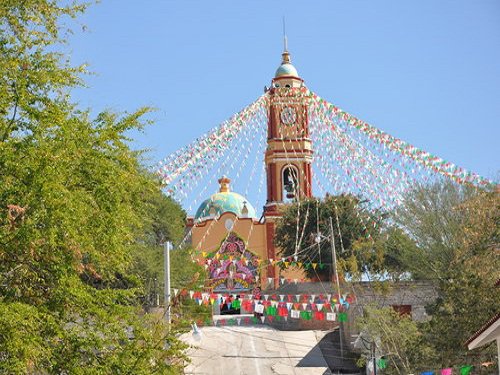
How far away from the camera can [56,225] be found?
15.4 metres

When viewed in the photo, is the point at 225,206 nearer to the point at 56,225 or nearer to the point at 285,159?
the point at 285,159

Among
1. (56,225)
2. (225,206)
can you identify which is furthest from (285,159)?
(56,225)

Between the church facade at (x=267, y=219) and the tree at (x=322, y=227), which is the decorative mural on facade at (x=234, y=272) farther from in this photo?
the tree at (x=322, y=227)

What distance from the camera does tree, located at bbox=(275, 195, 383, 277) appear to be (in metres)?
55.5

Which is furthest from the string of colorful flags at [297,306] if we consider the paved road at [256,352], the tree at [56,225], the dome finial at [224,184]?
the dome finial at [224,184]

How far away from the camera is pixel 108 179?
16906 mm

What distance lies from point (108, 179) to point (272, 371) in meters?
19.6

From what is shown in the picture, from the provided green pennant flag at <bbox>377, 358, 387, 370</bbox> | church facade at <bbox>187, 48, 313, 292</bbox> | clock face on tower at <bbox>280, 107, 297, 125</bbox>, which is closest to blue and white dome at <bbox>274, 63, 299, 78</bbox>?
church facade at <bbox>187, 48, 313, 292</bbox>

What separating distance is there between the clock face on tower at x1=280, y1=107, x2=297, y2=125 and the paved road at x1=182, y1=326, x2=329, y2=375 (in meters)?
20.1

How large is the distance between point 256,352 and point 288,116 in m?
25.6

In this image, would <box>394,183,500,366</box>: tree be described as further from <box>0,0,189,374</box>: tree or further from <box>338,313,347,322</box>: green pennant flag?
<box>0,0,189,374</box>: tree

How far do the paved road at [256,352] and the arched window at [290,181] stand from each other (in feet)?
76.2

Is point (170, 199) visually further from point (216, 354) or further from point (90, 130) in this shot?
point (90, 130)

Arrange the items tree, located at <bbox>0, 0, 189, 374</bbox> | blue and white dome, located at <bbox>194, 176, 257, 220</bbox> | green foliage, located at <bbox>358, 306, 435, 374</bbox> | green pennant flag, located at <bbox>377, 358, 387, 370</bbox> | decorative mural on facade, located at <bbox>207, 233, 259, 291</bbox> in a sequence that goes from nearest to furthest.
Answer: tree, located at <bbox>0, 0, 189, 374</bbox> → green foliage, located at <bbox>358, 306, 435, 374</bbox> → green pennant flag, located at <bbox>377, 358, 387, 370</bbox> → decorative mural on facade, located at <bbox>207, 233, 259, 291</bbox> → blue and white dome, located at <bbox>194, 176, 257, 220</bbox>
